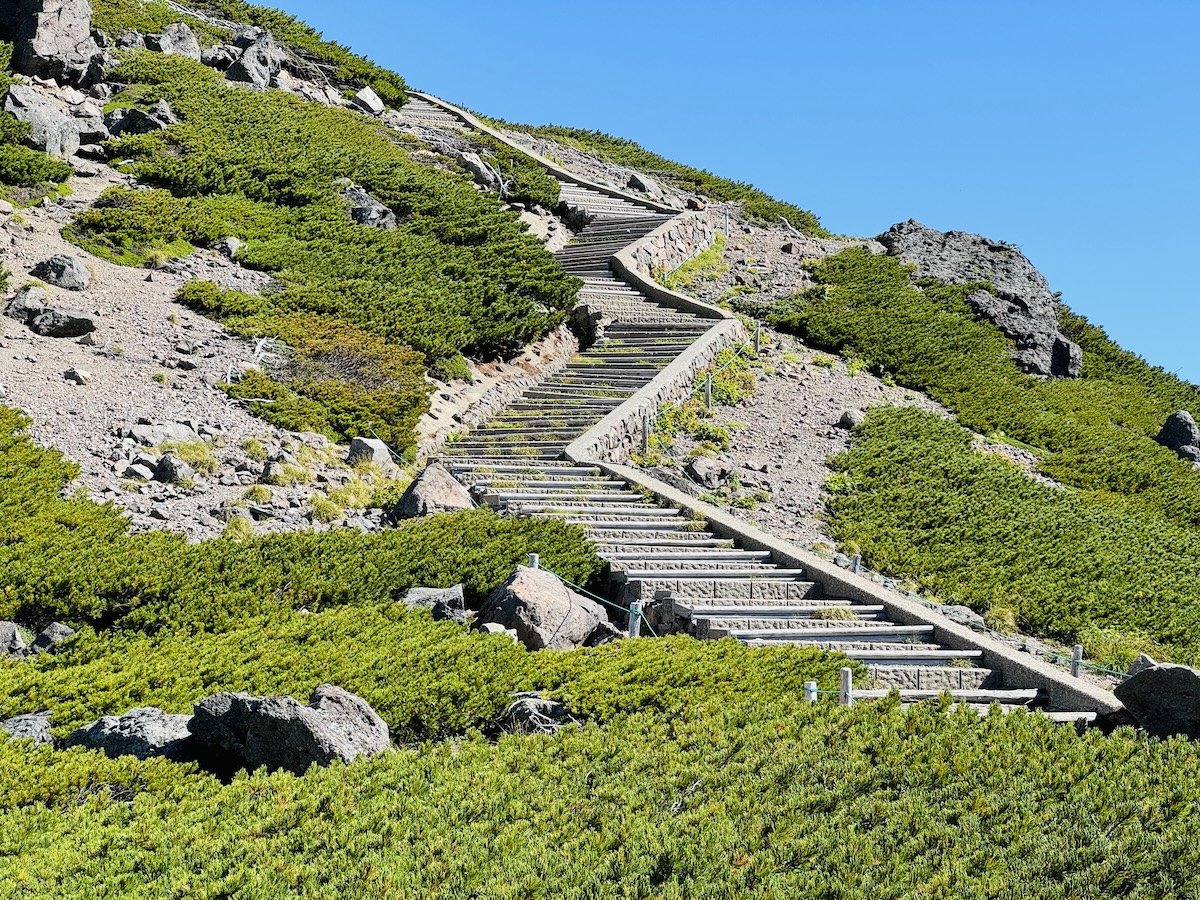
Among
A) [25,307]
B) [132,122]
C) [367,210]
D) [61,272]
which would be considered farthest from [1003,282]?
[25,307]

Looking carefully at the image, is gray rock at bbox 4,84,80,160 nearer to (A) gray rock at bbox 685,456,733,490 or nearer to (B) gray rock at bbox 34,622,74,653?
(A) gray rock at bbox 685,456,733,490

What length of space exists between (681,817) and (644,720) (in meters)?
1.93

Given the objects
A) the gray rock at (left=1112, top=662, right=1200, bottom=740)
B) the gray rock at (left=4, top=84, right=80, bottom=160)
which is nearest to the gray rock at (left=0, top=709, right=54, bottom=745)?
the gray rock at (left=1112, top=662, right=1200, bottom=740)

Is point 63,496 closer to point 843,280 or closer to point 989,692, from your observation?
point 989,692

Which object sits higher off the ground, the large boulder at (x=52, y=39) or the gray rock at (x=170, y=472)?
the large boulder at (x=52, y=39)

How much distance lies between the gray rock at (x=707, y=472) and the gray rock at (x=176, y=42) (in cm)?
2145

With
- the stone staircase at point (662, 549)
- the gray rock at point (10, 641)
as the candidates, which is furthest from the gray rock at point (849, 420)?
the gray rock at point (10, 641)

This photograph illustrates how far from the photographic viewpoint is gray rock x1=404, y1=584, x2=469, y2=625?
10805mm

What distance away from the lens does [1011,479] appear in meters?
20.4

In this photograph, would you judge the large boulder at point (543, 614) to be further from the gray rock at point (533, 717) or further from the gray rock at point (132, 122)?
the gray rock at point (132, 122)

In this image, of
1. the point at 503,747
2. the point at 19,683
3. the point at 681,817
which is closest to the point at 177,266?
the point at 19,683

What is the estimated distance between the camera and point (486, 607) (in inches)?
438

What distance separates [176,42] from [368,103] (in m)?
6.53

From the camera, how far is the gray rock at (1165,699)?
8.87 metres
